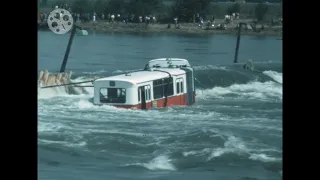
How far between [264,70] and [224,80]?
52 centimetres

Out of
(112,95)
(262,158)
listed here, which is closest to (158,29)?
(112,95)

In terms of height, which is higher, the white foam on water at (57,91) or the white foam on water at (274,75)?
the white foam on water at (274,75)

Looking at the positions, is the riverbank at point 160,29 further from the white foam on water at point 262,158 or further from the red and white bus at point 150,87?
A: the white foam on water at point 262,158

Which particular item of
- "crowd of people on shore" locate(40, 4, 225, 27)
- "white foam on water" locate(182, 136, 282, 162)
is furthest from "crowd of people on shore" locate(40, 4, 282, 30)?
"white foam on water" locate(182, 136, 282, 162)

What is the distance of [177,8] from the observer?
441cm

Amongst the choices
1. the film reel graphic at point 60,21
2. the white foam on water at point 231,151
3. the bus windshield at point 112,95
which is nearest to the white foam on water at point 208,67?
the bus windshield at point 112,95

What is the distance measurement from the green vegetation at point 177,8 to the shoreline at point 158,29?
0.26ft

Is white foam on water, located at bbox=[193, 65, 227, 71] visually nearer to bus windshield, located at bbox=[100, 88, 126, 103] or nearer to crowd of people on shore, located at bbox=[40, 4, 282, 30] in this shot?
crowd of people on shore, located at bbox=[40, 4, 282, 30]

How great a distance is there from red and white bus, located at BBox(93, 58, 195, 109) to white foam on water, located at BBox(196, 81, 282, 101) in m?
0.16

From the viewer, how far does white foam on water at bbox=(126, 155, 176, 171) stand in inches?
143

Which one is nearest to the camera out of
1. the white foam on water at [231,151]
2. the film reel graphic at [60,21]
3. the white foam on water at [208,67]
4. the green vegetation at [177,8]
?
the white foam on water at [231,151]

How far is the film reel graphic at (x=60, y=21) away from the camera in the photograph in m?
3.91
